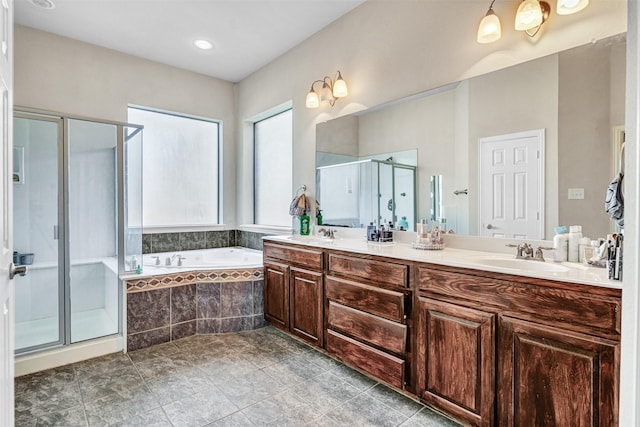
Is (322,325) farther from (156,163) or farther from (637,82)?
(156,163)

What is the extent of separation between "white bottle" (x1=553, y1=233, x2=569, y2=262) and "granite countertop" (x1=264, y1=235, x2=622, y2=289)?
1.3 inches

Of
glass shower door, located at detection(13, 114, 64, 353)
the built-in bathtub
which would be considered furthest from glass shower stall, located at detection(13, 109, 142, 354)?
the built-in bathtub

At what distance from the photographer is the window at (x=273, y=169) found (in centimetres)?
388

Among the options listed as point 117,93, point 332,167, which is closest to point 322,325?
point 332,167

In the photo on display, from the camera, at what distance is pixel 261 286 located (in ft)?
10.3

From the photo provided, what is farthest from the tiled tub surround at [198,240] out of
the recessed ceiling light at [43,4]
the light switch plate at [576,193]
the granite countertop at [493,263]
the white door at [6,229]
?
the light switch plate at [576,193]

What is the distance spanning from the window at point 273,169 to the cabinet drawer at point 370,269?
158 centimetres

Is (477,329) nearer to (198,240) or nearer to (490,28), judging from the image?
(490,28)

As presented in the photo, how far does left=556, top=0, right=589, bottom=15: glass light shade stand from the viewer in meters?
1.61

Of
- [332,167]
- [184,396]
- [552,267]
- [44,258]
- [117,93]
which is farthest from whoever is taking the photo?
[117,93]

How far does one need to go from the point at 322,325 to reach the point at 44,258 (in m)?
2.27

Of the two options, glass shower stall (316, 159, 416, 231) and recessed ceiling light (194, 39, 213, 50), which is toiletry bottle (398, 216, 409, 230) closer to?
glass shower stall (316, 159, 416, 231)

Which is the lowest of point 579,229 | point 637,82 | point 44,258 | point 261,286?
point 261,286

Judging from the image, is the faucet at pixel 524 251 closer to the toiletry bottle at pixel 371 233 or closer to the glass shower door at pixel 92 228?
the toiletry bottle at pixel 371 233
